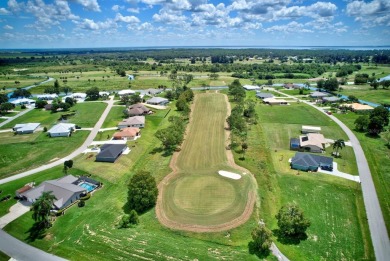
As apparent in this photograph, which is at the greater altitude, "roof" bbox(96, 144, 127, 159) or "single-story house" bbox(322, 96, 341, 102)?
"roof" bbox(96, 144, 127, 159)

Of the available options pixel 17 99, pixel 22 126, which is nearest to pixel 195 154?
pixel 22 126

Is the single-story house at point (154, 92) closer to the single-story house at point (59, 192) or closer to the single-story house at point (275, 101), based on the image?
the single-story house at point (275, 101)

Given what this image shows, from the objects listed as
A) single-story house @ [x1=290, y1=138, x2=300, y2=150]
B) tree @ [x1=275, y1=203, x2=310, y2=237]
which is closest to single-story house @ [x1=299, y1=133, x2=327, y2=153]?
single-story house @ [x1=290, y1=138, x2=300, y2=150]

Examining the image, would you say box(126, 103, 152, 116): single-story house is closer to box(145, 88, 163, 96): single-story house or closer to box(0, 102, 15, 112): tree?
box(145, 88, 163, 96): single-story house

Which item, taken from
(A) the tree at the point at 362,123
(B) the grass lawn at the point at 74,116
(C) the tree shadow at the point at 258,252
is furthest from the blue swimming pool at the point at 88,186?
(A) the tree at the point at 362,123

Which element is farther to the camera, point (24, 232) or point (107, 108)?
point (107, 108)

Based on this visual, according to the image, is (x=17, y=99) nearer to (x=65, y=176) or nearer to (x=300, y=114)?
(x=65, y=176)

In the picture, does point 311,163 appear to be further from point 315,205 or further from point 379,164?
point 379,164
